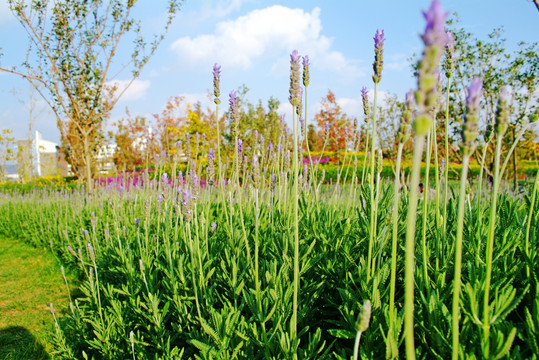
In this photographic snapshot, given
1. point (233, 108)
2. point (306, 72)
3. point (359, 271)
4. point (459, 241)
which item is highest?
point (306, 72)

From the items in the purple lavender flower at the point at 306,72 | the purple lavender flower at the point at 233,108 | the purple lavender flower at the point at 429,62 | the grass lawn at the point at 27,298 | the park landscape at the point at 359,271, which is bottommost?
the grass lawn at the point at 27,298

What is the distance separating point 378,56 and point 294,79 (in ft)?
1.06

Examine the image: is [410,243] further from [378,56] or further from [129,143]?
[129,143]

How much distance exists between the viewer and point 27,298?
14.6 ft

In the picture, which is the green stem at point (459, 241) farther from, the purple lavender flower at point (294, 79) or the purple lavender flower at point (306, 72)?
the purple lavender flower at point (306, 72)

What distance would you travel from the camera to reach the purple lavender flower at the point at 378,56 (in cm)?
129

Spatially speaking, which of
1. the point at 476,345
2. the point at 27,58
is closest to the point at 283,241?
the point at 476,345

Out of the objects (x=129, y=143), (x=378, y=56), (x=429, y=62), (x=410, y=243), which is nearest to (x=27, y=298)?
(x=378, y=56)

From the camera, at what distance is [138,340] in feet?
7.04

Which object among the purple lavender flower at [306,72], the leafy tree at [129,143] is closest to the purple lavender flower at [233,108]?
the purple lavender flower at [306,72]

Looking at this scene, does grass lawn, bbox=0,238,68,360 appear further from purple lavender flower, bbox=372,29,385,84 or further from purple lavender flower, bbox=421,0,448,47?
purple lavender flower, bbox=421,0,448,47

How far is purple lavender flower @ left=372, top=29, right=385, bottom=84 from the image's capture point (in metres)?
1.29

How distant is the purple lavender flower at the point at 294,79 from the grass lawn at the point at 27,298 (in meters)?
2.63

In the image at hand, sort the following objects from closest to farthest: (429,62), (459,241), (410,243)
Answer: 1. (429,62)
2. (410,243)
3. (459,241)
